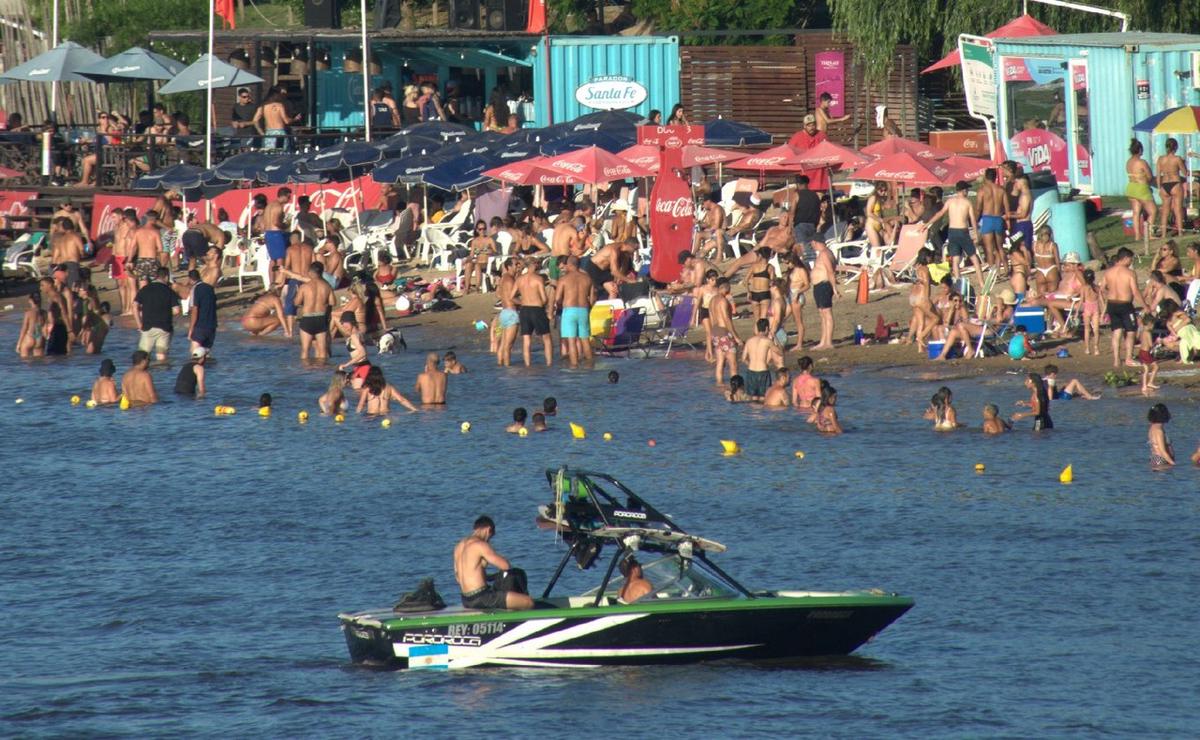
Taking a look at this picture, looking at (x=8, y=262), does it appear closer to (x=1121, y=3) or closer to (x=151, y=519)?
(x=151, y=519)

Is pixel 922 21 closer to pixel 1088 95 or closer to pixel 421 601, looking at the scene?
pixel 1088 95

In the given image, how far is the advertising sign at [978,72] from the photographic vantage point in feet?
109

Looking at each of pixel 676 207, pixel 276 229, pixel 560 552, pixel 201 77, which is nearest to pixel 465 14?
pixel 201 77

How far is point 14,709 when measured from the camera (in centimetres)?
1503

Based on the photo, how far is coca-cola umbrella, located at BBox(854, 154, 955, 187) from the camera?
29.3 m

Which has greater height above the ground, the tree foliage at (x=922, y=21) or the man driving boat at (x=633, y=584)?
the tree foliage at (x=922, y=21)

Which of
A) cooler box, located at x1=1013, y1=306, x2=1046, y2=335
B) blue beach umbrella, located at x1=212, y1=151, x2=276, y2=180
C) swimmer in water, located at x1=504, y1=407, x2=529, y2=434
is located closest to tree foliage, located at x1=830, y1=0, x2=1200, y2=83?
cooler box, located at x1=1013, y1=306, x2=1046, y2=335

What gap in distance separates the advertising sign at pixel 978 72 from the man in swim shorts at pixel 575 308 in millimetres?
8819

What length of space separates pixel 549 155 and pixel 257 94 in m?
11.1

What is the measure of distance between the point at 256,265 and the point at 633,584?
2223 cm

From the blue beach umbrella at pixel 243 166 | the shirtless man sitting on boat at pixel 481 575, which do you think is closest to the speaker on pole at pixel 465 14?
the blue beach umbrella at pixel 243 166

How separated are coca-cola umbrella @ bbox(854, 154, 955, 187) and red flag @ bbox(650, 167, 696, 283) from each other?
2.88 m

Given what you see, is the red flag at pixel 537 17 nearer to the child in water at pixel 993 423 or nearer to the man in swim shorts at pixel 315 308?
the man in swim shorts at pixel 315 308

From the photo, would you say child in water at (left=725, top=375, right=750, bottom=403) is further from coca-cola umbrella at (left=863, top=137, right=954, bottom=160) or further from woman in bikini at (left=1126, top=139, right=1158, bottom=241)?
woman in bikini at (left=1126, top=139, right=1158, bottom=241)
